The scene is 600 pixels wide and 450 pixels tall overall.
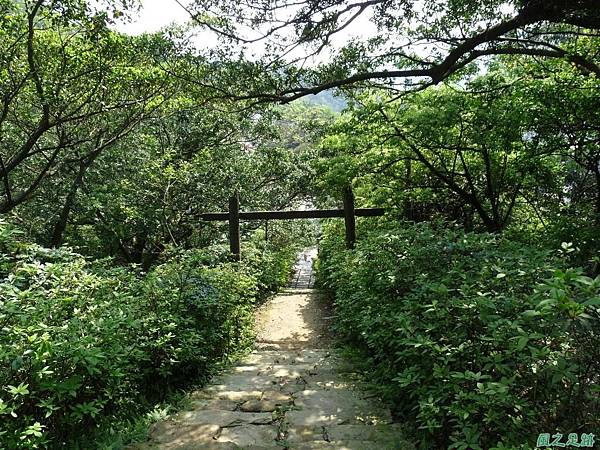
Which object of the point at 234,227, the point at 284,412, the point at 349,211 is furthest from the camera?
the point at 234,227

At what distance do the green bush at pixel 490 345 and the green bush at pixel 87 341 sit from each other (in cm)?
198

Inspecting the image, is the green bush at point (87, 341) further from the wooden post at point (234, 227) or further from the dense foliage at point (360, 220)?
the wooden post at point (234, 227)

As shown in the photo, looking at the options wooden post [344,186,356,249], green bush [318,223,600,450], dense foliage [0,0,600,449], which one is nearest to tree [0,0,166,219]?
dense foliage [0,0,600,449]

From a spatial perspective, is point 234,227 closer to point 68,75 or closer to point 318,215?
point 318,215

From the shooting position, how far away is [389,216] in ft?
29.1

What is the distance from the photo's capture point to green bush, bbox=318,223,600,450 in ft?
6.12

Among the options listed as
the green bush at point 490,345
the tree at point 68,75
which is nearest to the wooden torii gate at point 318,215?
the tree at point 68,75

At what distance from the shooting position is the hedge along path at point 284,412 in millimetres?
3055

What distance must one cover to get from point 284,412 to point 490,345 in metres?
1.99

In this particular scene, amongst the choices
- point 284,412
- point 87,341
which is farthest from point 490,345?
point 87,341

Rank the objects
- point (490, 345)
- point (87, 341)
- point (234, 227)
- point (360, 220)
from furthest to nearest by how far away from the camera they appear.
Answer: point (360, 220)
point (234, 227)
point (87, 341)
point (490, 345)

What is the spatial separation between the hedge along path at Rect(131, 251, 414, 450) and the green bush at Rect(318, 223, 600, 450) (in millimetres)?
355

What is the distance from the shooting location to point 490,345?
238 cm

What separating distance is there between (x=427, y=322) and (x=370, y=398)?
4.29 ft
